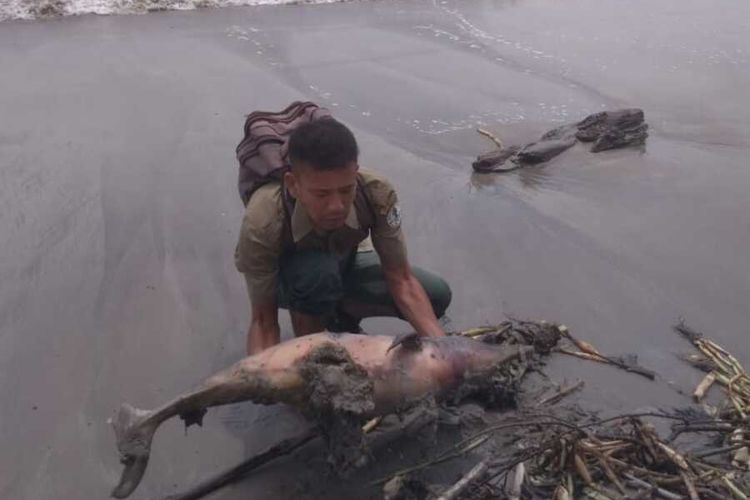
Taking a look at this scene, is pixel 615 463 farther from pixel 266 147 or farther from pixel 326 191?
pixel 266 147

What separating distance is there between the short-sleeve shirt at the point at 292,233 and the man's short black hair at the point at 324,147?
0.77ft

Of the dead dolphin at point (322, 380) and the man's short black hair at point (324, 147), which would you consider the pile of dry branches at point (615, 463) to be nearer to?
the dead dolphin at point (322, 380)

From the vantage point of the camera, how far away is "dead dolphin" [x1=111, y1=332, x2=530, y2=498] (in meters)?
2.21

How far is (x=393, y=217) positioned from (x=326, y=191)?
42 centimetres

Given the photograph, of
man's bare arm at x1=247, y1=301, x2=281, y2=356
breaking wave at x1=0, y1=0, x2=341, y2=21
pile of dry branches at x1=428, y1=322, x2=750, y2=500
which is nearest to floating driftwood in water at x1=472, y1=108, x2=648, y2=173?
man's bare arm at x1=247, y1=301, x2=281, y2=356

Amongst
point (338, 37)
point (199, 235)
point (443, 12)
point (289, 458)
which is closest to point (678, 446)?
point (289, 458)

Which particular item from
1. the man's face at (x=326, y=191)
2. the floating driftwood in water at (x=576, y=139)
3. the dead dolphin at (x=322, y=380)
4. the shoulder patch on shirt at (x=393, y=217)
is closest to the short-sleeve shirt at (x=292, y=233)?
the shoulder patch on shirt at (x=393, y=217)

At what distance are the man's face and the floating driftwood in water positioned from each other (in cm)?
257

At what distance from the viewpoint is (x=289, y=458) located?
9.14ft

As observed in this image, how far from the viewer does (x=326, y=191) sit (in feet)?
8.53

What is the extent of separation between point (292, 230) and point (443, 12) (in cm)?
692

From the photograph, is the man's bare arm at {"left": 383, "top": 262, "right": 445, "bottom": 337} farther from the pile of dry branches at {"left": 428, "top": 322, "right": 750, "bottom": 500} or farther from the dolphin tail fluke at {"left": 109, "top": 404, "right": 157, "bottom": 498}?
the dolphin tail fluke at {"left": 109, "top": 404, "right": 157, "bottom": 498}

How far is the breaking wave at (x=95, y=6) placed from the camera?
8398 mm

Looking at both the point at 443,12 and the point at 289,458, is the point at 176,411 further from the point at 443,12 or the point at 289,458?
the point at 443,12
